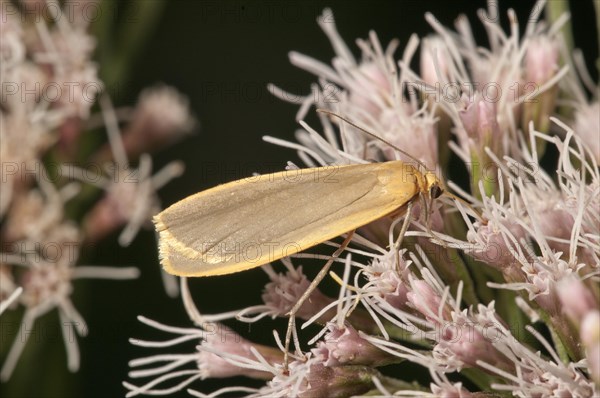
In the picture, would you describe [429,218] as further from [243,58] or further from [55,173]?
[243,58]

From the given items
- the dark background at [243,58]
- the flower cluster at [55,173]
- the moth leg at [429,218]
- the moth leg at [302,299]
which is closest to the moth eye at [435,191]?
the moth leg at [429,218]

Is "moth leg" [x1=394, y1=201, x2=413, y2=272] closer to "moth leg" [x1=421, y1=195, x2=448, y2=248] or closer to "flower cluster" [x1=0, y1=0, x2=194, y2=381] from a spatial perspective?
"moth leg" [x1=421, y1=195, x2=448, y2=248]

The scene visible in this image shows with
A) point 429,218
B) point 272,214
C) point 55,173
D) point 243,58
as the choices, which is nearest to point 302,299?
point 272,214

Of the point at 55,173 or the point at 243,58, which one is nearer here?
the point at 55,173

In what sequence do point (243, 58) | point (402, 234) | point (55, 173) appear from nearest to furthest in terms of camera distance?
point (402, 234), point (55, 173), point (243, 58)

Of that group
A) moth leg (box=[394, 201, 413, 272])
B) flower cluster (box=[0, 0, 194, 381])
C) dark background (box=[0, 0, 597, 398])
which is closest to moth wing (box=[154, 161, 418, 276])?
moth leg (box=[394, 201, 413, 272])

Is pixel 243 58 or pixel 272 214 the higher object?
pixel 243 58

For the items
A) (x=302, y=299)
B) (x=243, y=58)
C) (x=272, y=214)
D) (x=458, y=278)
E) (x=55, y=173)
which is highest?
(x=243, y=58)
